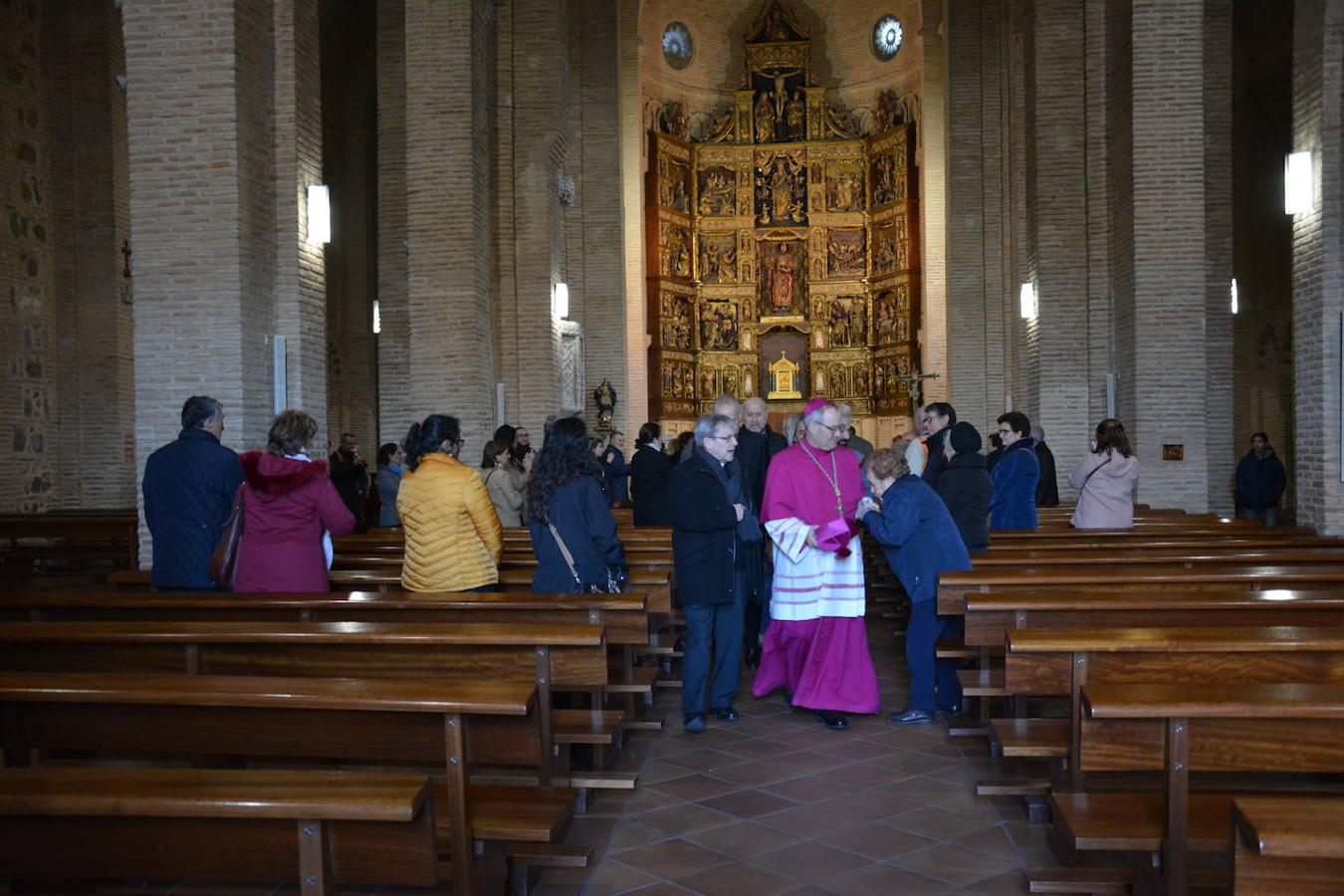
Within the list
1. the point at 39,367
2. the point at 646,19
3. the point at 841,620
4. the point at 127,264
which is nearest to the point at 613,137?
the point at 646,19

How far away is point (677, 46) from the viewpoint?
99.3 feet

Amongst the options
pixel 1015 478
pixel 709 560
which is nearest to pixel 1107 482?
pixel 1015 478

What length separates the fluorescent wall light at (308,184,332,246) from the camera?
1052 centimetres

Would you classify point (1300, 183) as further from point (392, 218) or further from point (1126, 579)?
point (392, 218)

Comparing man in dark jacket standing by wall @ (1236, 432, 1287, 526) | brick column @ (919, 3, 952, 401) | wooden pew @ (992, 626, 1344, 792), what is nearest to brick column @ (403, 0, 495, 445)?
man in dark jacket standing by wall @ (1236, 432, 1287, 526)

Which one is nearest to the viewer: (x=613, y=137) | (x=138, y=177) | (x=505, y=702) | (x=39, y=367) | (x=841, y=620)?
(x=505, y=702)

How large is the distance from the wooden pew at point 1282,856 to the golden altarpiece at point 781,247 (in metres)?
27.3

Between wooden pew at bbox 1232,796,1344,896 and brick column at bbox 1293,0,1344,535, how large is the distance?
312 inches

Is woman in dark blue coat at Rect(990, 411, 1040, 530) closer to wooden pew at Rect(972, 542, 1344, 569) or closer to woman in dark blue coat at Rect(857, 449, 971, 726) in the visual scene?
wooden pew at Rect(972, 542, 1344, 569)

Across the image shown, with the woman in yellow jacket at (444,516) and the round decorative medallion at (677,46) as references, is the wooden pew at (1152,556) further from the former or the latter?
the round decorative medallion at (677,46)

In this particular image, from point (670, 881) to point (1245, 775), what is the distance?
2.94 meters

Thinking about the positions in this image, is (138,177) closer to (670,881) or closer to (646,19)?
(670,881)

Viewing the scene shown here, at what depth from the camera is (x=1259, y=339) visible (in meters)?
21.6

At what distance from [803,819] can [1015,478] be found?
4.65 metres
